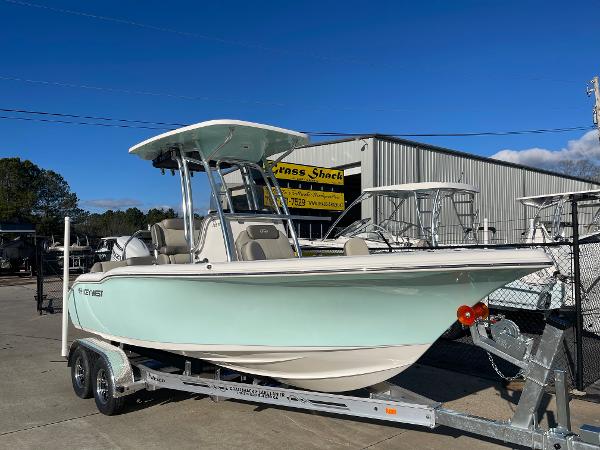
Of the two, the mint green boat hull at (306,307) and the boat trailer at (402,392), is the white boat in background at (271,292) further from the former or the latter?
the boat trailer at (402,392)

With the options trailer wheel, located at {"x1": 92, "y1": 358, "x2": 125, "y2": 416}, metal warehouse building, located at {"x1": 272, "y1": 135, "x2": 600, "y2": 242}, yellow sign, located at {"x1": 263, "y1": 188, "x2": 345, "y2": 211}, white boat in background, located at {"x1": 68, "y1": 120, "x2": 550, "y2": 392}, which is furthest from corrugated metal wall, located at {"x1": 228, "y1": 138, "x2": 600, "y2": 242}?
trailer wheel, located at {"x1": 92, "y1": 358, "x2": 125, "y2": 416}

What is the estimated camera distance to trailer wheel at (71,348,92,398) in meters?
5.33

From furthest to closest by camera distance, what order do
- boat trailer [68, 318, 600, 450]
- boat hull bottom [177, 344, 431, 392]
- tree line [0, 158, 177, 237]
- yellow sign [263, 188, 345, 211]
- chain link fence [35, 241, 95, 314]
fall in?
tree line [0, 158, 177, 237], yellow sign [263, 188, 345, 211], chain link fence [35, 241, 95, 314], boat hull bottom [177, 344, 431, 392], boat trailer [68, 318, 600, 450]

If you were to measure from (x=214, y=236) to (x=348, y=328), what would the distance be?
6.24 ft

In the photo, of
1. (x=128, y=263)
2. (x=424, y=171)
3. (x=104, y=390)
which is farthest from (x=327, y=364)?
(x=424, y=171)

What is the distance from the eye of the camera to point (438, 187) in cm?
1222

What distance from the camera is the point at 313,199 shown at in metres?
21.2

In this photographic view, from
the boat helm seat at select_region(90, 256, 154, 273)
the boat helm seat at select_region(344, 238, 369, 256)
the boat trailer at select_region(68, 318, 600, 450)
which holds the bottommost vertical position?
the boat trailer at select_region(68, 318, 600, 450)

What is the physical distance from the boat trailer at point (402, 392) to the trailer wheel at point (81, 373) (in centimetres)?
1

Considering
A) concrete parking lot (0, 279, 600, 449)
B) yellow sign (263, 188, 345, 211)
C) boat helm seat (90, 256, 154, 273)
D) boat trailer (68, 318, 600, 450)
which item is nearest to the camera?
boat trailer (68, 318, 600, 450)

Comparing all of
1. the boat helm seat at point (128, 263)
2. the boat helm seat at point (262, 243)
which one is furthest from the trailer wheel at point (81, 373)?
the boat helm seat at point (262, 243)

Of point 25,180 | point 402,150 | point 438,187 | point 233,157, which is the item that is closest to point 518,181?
point 402,150

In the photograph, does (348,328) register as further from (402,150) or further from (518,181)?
(518,181)

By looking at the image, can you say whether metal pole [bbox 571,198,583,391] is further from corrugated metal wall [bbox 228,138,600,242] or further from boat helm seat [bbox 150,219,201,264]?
corrugated metal wall [bbox 228,138,600,242]
